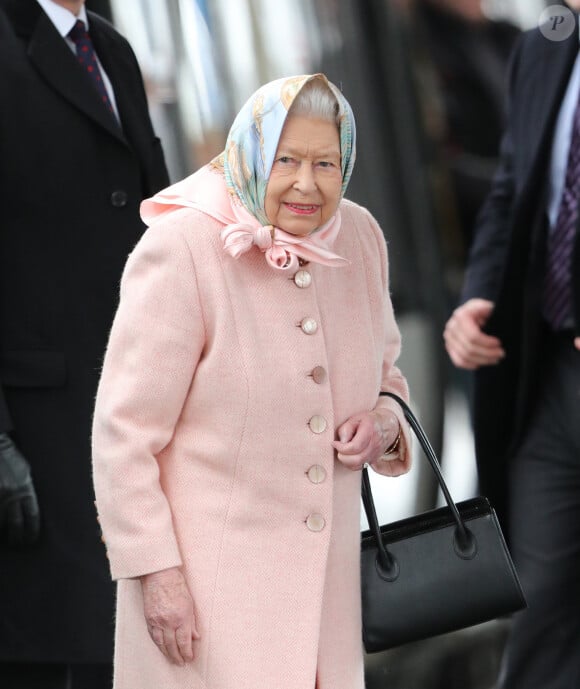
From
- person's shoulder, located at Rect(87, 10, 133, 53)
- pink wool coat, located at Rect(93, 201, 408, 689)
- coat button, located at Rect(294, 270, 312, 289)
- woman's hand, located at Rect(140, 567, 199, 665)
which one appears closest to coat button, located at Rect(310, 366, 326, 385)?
pink wool coat, located at Rect(93, 201, 408, 689)

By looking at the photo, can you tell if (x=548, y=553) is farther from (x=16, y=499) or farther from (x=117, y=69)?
(x=117, y=69)

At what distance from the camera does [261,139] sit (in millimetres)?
1970

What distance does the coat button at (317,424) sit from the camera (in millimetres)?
2043

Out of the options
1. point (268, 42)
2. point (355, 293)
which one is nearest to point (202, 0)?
point (268, 42)

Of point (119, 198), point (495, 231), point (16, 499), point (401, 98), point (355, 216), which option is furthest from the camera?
point (401, 98)

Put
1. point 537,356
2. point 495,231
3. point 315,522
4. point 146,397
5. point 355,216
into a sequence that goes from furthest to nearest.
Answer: point 495,231 → point 537,356 → point 355,216 → point 315,522 → point 146,397

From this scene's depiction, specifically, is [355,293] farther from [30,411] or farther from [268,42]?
[268,42]

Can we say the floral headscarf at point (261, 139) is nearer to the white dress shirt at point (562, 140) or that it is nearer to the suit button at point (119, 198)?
the suit button at point (119, 198)

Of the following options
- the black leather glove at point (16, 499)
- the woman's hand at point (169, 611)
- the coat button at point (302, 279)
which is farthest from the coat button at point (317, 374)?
the black leather glove at point (16, 499)

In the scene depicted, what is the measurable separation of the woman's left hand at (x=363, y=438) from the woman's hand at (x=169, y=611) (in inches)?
11.5

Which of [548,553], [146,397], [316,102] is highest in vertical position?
[316,102]

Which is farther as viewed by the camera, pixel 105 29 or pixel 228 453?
pixel 105 29

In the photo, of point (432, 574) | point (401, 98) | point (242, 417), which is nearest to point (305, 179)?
point (242, 417)

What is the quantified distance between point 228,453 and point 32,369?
2.10ft
